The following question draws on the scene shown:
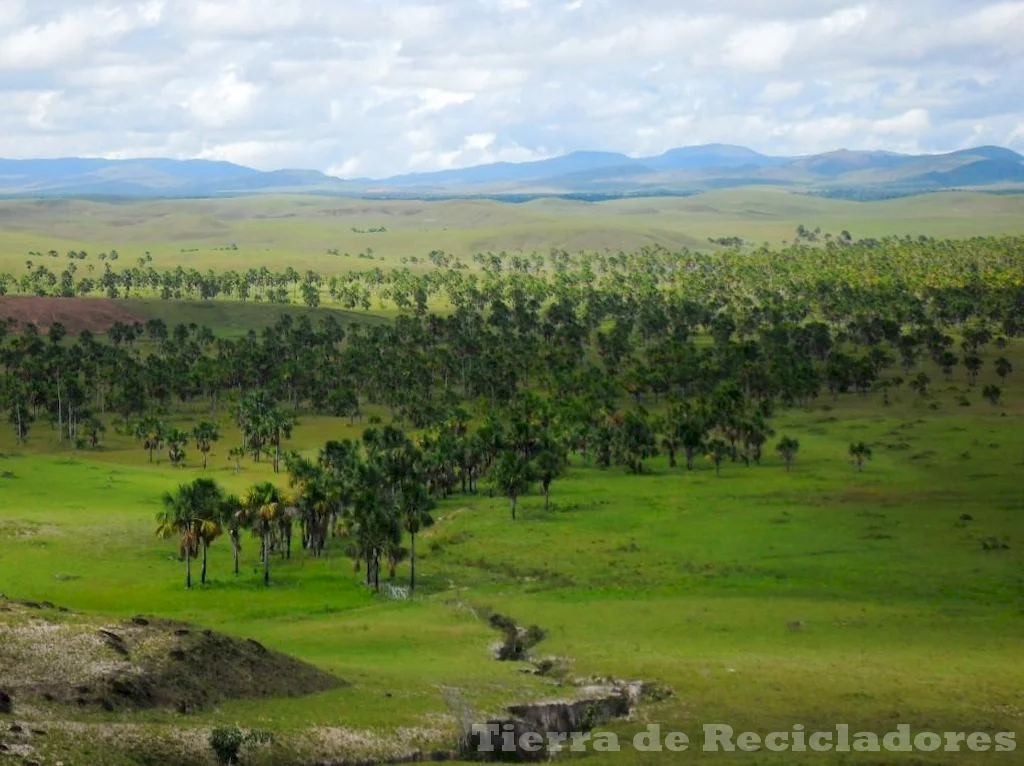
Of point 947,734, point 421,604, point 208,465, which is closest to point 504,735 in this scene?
point 947,734

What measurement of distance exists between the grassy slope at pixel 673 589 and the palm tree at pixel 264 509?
10.3 ft

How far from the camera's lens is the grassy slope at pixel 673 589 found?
6375cm

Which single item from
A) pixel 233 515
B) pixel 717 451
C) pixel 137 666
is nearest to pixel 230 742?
pixel 137 666

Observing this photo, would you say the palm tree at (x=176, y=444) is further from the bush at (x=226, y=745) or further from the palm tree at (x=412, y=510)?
the bush at (x=226, y=745)

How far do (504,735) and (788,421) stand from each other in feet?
419

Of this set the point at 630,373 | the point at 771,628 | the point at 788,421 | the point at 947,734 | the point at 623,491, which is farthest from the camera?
the point at 630,373

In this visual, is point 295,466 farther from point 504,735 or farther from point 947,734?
point 947,734

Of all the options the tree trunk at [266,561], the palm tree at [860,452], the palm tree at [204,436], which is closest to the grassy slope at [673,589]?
the tree trunk at [266,561]

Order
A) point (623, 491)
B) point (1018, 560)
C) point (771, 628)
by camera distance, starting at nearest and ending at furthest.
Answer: point (771, 628) < point (1018, 560) < point (623, 491)

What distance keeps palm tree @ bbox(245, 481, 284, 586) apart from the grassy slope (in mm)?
3152

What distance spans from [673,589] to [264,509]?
30967 mm

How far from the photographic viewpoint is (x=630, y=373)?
196875mm

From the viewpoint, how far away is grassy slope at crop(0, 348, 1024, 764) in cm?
6375

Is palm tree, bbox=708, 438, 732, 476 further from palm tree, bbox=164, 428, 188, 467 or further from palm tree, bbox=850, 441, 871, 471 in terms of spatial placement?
palm tree, bbox=164, 428, 188, 467
